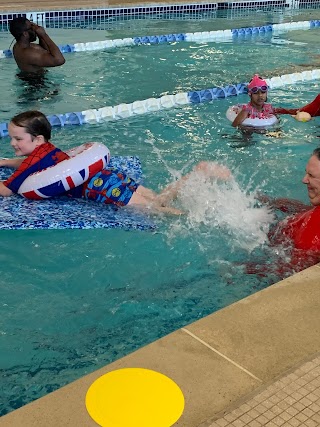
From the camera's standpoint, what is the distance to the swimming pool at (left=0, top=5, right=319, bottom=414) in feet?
10.2

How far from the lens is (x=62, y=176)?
4.25 m

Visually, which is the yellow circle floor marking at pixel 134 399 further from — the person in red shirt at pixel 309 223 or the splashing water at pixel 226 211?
the splashing water at pixel 226 211

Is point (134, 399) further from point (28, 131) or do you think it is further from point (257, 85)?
point (257, 85)

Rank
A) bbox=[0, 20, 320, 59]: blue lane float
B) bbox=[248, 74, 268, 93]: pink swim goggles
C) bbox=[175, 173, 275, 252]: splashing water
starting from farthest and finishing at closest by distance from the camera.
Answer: bbox=[0, 20, 320, 59]: blue lane float, bbox=[248, 74, 268, 93]: pink swim goggles, bbox=[175, 173, 275, 252]: splashing water

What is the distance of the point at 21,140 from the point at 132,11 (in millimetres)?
9119

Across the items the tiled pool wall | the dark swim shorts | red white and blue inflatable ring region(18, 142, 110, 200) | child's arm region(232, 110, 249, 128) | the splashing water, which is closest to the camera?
the splashing water

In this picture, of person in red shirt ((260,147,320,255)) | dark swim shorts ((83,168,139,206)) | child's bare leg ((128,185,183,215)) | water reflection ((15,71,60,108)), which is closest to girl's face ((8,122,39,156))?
dark swim shorts ((83,168,139,206))

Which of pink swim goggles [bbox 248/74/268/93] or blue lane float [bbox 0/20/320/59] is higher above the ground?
blue lane float [bbox 0/20/320/59]

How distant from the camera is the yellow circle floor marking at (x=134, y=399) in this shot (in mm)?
2141

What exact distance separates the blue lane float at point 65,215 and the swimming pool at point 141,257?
6 cm

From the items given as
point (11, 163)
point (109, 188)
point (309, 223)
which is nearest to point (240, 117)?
point (109, 188)

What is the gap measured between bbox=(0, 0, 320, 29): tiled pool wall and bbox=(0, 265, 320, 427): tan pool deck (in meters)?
9.92

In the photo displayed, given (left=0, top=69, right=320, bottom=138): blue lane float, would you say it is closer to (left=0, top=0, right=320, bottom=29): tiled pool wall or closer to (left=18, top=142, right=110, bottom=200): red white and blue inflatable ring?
(left=18, top=142, right=110, bottom=200): red white and blue inflatable ring

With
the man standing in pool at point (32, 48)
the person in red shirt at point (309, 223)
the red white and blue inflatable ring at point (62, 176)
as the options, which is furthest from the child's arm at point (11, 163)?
the man standing in pool at point (32, 48)
